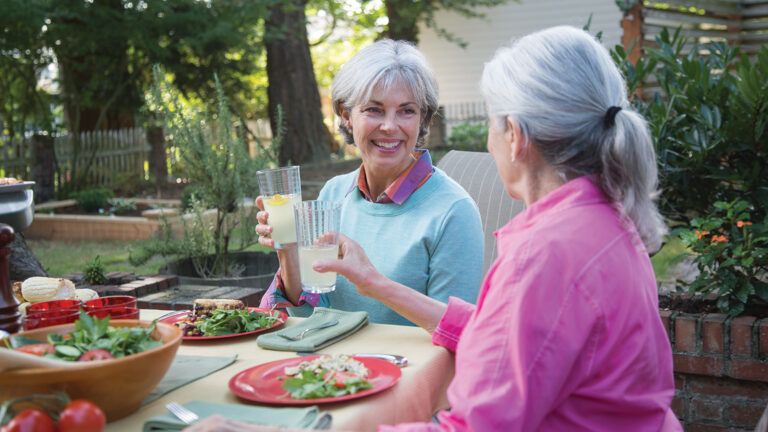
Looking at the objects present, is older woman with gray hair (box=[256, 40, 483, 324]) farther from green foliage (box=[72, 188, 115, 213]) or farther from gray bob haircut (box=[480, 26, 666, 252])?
green foliage (box=[72, 188, 115, 213])

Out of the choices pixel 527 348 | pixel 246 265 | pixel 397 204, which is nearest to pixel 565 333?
pixel 527 348

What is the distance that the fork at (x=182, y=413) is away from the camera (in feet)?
5.60

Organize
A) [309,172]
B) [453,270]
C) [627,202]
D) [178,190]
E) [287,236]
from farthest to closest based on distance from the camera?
1. [178,190]
2. [309,172]
3. [453,270]
4. [287,236]
5. [627,202]

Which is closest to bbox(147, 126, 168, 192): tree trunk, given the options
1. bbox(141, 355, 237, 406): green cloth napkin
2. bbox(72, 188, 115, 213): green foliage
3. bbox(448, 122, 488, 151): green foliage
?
bbox(72, 188, 115, 213): green foliage

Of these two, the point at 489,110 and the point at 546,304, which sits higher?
the point at 489,110

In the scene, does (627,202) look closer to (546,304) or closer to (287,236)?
(546,304)

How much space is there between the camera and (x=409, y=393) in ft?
6.52

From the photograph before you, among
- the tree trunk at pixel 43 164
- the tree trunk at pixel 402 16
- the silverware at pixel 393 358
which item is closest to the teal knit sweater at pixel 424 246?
the silverware at pixel 393 358

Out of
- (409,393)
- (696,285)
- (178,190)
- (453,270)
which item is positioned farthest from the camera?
(178,190)

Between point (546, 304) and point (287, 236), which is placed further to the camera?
point (287, 236)

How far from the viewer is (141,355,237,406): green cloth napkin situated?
6.37 ft

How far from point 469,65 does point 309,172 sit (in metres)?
8.22

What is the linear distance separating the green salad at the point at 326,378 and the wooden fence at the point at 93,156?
445 inches

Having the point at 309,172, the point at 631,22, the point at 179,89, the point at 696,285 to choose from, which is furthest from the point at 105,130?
the point at 696,285
